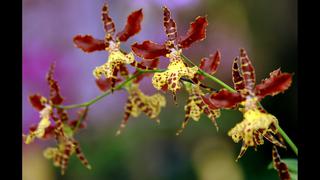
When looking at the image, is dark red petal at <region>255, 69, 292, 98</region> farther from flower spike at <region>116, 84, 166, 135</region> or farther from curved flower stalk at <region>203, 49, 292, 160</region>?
flower spike at <region>116, 84, 166, 135</region>

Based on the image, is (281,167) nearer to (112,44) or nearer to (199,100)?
(199,100)

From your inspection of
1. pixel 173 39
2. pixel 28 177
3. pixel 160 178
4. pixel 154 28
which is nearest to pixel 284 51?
pixel 154 28

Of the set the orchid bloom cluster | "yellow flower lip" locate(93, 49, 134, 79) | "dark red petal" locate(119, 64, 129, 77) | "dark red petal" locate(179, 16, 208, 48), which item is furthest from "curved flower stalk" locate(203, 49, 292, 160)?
"dark red petal" locate(119, 64, 129, 77)

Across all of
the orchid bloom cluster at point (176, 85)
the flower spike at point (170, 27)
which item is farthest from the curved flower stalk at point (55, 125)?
the flower spike at point (170, 27)

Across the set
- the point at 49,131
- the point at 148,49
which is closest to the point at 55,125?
the point at 49,131

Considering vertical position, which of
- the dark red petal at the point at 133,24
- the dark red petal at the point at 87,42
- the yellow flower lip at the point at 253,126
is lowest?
the yellow flower lip at the point at 253,126

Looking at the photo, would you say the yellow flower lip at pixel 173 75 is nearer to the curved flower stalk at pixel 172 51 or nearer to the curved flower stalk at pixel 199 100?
the curved flower stalk at pixel 172 51

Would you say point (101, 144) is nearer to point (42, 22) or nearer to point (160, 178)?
point (160, 178)
